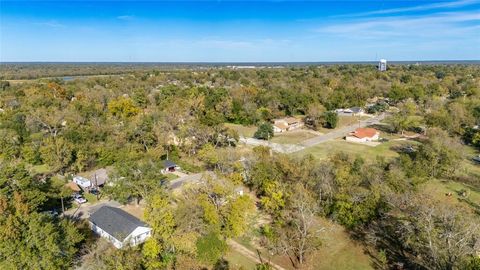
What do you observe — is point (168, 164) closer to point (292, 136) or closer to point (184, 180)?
point (184, 180)

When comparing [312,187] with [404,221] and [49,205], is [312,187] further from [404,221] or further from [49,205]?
[49,205]

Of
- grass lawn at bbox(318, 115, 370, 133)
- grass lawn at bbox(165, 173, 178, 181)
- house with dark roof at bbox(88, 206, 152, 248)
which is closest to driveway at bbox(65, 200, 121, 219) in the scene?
house with dark roof at bbox(88, 206, 152, 248)

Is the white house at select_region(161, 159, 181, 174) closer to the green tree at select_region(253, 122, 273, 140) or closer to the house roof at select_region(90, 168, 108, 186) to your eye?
the house roof at select_region(90, 168, 108, 186)

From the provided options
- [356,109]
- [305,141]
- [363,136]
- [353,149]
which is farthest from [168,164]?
[356,109]

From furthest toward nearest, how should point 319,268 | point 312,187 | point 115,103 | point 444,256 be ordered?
point 115,103 → point 312,187 → point 319,268 → point 444,256

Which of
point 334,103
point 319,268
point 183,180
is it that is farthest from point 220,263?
point 334,103

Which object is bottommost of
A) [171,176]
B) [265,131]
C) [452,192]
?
[452,192]
